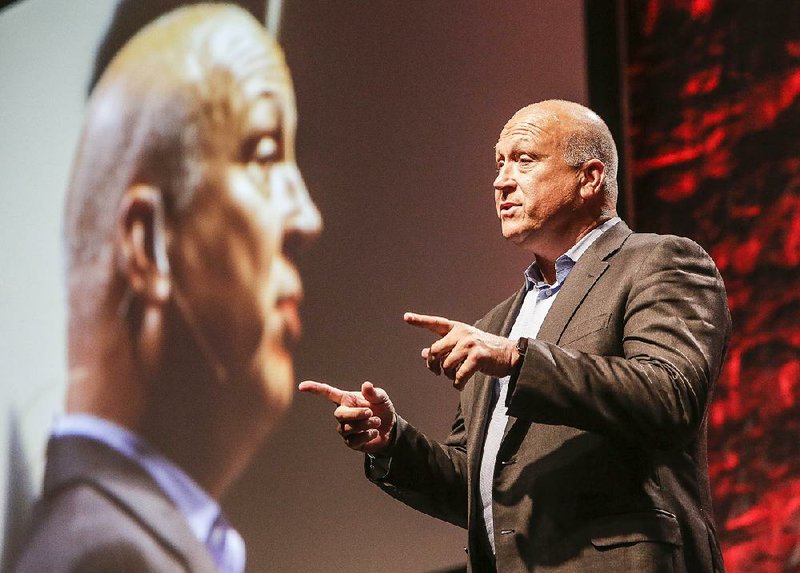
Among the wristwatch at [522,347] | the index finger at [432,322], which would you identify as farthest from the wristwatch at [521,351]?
the index finger at [432,322]

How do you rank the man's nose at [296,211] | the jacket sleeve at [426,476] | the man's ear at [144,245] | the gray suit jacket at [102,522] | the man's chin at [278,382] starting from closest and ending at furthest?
1. the jacket sleeve at [426,476]
2. the gray suit jacket at [102,522]
3. the man's ear at [144,245]
4. the man's chin at [278,382]
5. the man's nose at [296,211]

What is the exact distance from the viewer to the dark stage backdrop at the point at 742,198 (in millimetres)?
3572

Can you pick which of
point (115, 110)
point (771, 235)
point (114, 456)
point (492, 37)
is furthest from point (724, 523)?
point (115, 110)

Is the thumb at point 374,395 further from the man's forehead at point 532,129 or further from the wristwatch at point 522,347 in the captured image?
the man's forehead at point 532,129

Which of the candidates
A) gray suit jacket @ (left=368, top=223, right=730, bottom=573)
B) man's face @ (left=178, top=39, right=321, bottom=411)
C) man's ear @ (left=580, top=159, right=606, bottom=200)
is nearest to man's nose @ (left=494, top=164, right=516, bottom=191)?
man's ear @ (left=580, top=159, right=606, bottom=200)

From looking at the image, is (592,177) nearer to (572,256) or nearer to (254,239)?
(572,256)

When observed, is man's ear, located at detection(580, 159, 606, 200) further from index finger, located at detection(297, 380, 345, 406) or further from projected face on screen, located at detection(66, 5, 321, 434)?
projected face on screen, located at detection(66, 5, 321, 434)

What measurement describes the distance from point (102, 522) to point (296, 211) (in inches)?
39.1

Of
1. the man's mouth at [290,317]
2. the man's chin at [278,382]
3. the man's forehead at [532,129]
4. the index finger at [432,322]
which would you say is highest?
the man's forehead at [532,129]

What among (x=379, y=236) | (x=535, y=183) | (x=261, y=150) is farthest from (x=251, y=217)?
(x=535, y=183)

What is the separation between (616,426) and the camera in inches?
67.2

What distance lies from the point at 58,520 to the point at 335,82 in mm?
1460

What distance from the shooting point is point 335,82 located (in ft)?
10.5

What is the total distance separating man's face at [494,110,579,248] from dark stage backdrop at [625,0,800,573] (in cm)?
172
